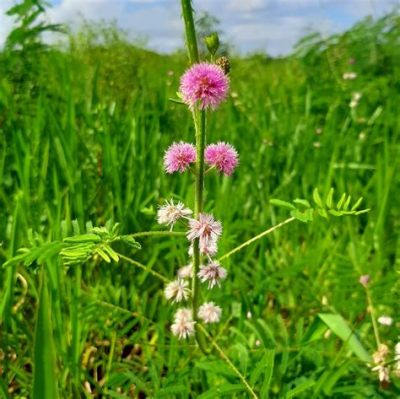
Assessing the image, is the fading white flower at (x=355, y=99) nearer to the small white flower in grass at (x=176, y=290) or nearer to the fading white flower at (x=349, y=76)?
the fading white flower at (x=349, y=76)

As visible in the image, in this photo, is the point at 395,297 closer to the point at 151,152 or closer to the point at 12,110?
the point at 151,152

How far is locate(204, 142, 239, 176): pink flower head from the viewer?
0.99 metres

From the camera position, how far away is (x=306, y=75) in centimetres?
430

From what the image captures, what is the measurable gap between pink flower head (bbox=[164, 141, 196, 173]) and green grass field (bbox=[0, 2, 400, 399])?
0.21 m

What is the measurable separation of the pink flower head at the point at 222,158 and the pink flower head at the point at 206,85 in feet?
0.42

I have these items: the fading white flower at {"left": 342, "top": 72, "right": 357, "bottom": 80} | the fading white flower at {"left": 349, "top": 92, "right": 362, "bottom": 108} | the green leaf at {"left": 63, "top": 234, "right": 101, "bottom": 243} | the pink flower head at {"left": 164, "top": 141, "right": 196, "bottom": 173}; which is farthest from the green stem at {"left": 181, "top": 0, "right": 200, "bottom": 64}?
the fading white flower at {"left": 342, "top": 72, "right": 357, "bottom": 80}

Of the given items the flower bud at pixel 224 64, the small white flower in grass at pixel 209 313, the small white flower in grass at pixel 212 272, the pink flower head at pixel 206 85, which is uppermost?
the flower bud at pixel 224 64

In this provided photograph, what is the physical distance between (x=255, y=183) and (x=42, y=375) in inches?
65.4

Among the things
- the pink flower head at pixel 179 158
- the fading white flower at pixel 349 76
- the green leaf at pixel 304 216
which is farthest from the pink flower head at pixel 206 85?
the fading white flower at pixel 349 76

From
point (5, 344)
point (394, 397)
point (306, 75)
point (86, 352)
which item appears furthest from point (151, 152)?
point (306, 75)

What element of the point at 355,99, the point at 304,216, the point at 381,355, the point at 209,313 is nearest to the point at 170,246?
the point at 209,313

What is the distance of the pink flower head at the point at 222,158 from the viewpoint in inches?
39.1

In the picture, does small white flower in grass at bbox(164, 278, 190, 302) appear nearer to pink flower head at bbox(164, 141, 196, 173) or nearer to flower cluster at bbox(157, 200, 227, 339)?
flower cluster at bbox(157, 200, 227, 339)

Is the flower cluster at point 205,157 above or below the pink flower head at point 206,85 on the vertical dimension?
below
